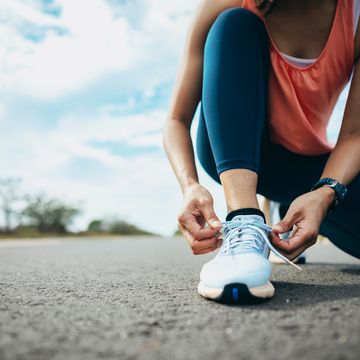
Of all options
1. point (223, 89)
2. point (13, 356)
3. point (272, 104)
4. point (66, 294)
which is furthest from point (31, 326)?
point (272, 104)

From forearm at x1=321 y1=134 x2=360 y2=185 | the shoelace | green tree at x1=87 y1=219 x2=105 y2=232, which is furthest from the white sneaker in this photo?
green tree at x1=87 y1=219 x2=105 y2=232

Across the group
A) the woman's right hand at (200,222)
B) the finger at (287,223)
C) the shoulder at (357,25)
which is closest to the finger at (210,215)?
the woman's right hand at (200,222)

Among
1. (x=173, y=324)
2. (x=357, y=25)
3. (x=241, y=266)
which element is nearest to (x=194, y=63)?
(x=357, y=25)

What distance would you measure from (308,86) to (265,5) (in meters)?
0.36

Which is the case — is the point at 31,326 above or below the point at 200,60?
below

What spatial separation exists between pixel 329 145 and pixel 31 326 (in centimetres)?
142

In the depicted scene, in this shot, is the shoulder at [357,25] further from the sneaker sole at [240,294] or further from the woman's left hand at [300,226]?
the sneaker sole at [240,294]

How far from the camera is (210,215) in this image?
4.00 ft

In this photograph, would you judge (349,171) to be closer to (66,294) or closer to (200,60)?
(200,60)

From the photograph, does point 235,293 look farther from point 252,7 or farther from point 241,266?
point 252,7

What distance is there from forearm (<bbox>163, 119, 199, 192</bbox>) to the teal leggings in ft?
0.33

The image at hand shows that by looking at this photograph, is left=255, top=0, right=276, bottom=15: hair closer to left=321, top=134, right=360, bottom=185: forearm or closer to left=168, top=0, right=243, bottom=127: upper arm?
left=168, top=0, right=243, bottom=127: upper arm

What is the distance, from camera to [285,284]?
4.55 ft

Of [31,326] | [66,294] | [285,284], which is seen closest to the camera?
[31,326]
